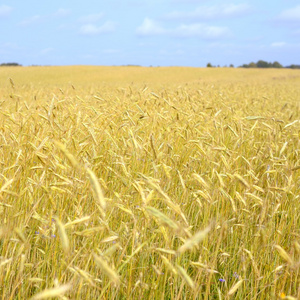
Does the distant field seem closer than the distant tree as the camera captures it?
Yes

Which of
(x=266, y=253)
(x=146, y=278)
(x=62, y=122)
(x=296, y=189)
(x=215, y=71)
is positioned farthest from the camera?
(x=215, y=71)

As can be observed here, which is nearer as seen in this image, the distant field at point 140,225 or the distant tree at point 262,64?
the distant field at point 140,225

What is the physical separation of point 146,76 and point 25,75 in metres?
9.98

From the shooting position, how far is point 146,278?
1713 mm

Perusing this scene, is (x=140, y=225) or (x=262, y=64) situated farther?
(x=262, y=64)

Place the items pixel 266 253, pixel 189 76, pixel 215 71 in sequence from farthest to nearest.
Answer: pixel 215 71 → pixel 189 76 → pixel 266 253

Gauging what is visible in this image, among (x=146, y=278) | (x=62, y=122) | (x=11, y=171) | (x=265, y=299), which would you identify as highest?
(x=62, y=122)

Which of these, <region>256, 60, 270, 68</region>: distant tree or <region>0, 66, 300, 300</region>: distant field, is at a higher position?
<region>256, 60, 270, 68</region>: distant tree

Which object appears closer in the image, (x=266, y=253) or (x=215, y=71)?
(x=266, y=253)

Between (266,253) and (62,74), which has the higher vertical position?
(62,74)

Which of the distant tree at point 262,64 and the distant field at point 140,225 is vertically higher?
the distant tree at point 262,64

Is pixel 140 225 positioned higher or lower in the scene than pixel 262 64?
lower

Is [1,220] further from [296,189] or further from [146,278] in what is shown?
[296,189]

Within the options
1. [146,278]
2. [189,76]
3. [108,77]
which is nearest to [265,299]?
[146,278]
